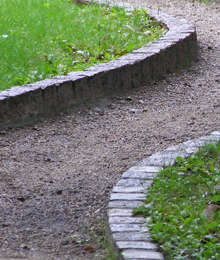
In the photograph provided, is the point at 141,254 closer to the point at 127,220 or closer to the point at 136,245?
the point at 136,245

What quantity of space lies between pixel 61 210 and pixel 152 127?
1.72m

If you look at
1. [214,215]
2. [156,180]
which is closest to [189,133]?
[156,180]

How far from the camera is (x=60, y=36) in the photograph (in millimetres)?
7820

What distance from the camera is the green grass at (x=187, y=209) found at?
305 cm

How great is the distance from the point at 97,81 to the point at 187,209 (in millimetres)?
2780

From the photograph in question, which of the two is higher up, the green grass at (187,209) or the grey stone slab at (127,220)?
the grey stone slab at (127,220)

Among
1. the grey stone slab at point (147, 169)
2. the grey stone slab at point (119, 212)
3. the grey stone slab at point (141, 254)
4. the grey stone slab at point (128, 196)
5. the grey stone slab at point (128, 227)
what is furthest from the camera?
the grey stone slab at point (147, 169)

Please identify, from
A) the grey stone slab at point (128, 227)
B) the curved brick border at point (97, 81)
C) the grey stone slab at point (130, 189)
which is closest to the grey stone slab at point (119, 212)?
the grey stone slab at point (128, 227)

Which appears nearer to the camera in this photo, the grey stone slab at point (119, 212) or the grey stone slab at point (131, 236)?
the grey stone slab at point (131, 236)

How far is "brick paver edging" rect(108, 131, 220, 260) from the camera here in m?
2.99

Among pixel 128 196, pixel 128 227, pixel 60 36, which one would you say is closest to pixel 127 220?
pixel 128 227

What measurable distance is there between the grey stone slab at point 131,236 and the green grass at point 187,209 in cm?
4

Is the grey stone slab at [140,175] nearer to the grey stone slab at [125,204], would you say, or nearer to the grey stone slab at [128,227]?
the grey stone slab at [125,204]

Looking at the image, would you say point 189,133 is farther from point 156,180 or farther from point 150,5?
point 150,5
